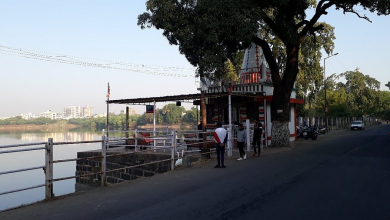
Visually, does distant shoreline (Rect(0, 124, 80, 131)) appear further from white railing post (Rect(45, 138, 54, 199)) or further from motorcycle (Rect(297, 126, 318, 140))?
white railing post (Rect(45, 138, 54, 199))

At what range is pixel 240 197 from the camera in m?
7.57

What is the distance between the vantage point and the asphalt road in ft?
20.7

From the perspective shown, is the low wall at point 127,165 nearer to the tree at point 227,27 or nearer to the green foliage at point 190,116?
the tree at point 227,27

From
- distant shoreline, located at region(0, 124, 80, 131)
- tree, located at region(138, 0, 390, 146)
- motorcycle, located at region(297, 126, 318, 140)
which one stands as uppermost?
tree, located at region(138, 0, 390, 146)

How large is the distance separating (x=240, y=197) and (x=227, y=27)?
11154 millimetres

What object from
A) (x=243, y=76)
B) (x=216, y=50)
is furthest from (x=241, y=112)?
(x=216, y=50)

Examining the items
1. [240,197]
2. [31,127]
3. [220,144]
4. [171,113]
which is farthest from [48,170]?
[31,127]

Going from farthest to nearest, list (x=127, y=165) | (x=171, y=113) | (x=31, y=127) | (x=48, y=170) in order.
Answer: (x=31, y=127), (x=171, y=113), (x=127, y=165), (x=48, y=170)

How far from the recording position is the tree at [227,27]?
55.2ft

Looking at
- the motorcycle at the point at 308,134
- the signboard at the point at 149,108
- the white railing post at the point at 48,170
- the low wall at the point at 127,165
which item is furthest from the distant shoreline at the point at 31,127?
the white railing post at the point at 48,170

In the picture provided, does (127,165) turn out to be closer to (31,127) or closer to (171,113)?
(171,113)

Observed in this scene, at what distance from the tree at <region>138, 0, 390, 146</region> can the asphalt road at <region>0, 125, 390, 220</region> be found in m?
8.00

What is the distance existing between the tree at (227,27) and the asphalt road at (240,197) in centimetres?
800

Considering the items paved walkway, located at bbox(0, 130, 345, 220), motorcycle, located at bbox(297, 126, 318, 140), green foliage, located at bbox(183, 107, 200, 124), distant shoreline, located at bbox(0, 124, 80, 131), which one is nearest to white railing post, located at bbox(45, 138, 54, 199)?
paved walkway, located at bbox(0, 130, 345, 220)
